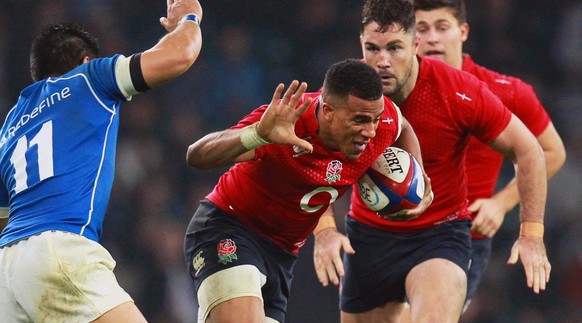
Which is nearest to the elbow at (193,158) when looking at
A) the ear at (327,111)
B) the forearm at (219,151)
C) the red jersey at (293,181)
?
the forearm at (219,151)

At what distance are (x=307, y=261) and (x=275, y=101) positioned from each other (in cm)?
477

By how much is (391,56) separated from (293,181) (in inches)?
38.2

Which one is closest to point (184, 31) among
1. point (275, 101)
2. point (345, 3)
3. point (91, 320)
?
point (275, 101)

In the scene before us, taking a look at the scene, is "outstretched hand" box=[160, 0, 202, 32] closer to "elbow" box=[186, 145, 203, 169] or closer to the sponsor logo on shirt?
"elbow" box=[186, 145, 203, 169]

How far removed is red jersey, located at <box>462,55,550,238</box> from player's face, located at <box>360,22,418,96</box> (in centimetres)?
125

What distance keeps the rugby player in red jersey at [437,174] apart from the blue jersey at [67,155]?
1.29m

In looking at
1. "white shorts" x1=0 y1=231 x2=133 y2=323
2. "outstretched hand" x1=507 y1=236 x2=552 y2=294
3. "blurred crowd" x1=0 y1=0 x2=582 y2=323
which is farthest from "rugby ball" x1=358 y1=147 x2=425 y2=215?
"blurred crowd" x1=0 y1=0 x2=582 y2=323

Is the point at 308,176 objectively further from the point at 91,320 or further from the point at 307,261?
the point at 307,261

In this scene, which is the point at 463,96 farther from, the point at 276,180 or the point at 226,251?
the point at 226,251

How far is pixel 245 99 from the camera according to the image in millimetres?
9555

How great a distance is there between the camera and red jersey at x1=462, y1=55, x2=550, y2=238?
20.2 feet

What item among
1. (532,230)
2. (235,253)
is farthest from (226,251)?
(532,230)

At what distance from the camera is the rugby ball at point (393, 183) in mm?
4535

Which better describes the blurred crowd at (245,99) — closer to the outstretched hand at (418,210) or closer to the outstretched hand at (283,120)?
the outstretched hand at (418,210)
